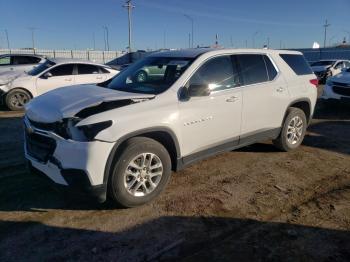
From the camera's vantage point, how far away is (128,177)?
4.13m

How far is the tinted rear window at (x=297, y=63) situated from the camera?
20.8 feet

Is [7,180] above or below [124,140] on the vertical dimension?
below

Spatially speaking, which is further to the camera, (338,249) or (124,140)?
(124,140)

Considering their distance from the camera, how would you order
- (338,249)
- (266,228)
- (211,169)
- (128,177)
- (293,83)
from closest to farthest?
1. (338,249)
2. (266,228)
3. (128,177)
4. (211,169)
5. (293,83)

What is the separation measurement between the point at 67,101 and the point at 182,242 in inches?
83.0

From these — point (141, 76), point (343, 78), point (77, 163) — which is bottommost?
point (77, 163)

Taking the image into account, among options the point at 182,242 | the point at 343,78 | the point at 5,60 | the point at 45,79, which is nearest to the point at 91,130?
the point at 182,242

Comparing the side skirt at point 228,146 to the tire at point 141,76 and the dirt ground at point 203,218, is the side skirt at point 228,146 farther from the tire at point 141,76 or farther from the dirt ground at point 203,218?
the tire at point 141,76

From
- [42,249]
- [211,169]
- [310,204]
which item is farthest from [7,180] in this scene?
[310,204]

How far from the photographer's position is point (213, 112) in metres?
4.84

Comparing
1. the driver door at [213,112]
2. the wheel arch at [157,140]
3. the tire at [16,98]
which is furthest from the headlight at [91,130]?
the tire at [16,98]

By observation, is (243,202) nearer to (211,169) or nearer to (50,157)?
(211,169)

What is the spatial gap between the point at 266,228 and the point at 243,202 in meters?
0.67

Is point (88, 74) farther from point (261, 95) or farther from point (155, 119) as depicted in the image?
point (155, 119)
